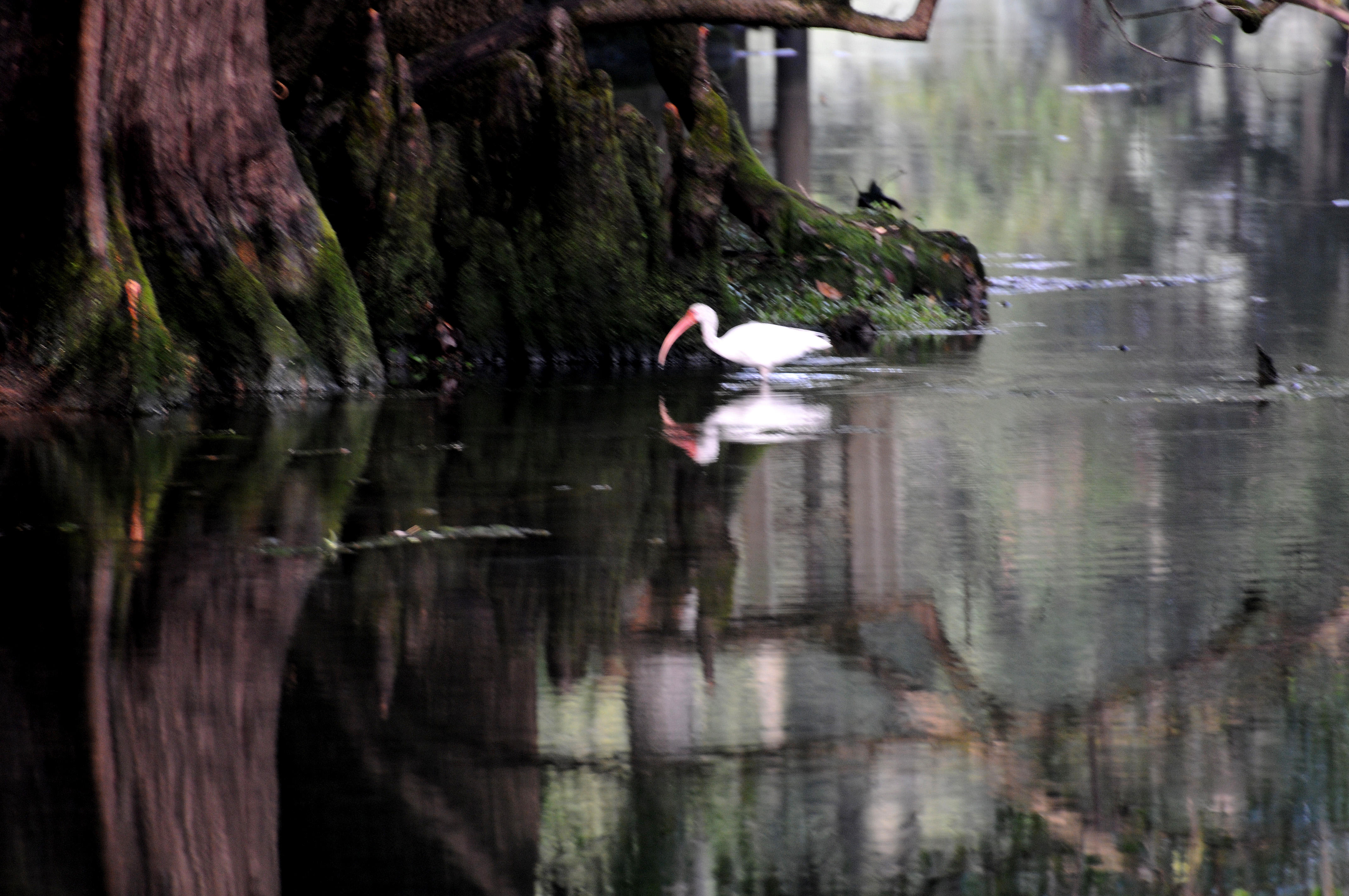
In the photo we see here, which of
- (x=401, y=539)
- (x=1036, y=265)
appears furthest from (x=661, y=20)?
(x=1036, y=265)

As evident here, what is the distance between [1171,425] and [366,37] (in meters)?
6.38

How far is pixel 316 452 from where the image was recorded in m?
10.2

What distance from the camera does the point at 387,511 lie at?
855 centimetres

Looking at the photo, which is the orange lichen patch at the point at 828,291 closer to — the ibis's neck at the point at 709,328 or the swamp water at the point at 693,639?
the ibis's neck at the point at 709,328

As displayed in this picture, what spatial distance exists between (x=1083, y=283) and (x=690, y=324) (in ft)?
21.2

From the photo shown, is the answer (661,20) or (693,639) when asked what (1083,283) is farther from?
(693,639)

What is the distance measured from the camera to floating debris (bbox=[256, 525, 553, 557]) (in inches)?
305

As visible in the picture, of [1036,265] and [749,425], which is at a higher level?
[1036,265]

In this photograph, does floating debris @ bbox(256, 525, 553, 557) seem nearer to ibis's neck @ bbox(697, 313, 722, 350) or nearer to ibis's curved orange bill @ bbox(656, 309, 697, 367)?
ibis's neck @ bbox(697, 313, 722, 350)

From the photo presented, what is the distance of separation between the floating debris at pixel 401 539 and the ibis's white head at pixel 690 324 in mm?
5617

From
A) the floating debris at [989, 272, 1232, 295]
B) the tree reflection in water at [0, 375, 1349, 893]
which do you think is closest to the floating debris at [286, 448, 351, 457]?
the tree reflection in water at [0, 375, 1349, 893]

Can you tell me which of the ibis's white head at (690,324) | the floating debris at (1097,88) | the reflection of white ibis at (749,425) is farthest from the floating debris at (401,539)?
the floating debris at (1097,88)

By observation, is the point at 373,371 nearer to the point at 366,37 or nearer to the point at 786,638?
the point at 366,37

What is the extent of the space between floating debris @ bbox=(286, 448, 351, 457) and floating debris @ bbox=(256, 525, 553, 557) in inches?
79.8
